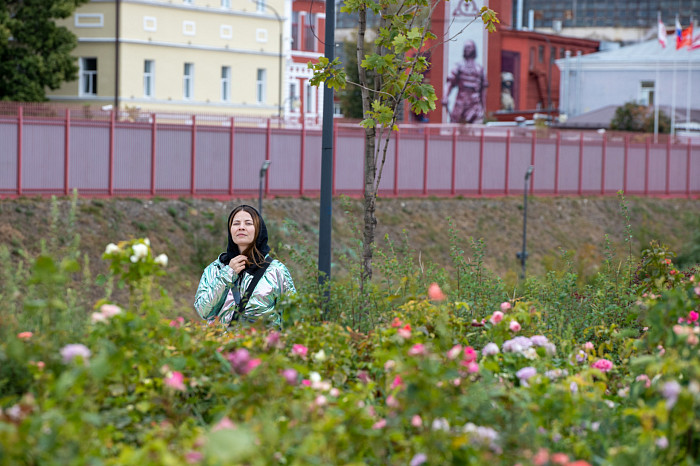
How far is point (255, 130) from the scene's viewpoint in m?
33.3

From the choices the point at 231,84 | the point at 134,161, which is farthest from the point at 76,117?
the point at 231,84

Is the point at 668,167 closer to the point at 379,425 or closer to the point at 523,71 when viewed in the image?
the point at 523,71

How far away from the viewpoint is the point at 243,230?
6855 millimetres

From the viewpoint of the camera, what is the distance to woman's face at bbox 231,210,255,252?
6848 mm

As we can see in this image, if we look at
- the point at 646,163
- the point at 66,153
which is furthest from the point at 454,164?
the point at 66,153

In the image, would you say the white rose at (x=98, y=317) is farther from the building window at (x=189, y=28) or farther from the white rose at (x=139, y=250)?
the building window at (x=189, y=28)

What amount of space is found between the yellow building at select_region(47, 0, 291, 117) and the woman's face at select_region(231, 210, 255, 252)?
38.3 m

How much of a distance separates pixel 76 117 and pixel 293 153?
7.75 meters

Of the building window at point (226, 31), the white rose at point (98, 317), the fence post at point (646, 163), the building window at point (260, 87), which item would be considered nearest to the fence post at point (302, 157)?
the building window at point (226, 31)

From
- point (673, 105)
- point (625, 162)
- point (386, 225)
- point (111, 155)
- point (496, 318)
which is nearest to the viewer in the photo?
point (496, 318)

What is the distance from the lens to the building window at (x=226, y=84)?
162 ft

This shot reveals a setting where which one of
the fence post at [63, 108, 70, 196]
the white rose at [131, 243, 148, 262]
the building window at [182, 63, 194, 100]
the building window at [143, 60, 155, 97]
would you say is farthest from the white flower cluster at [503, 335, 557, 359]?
the building window at [182, 63, 194, 100]

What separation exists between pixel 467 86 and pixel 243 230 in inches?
2140

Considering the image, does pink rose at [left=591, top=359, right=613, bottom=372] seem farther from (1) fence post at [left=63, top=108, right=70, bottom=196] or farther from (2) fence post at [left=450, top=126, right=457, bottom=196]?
(2) fence post at [left=450, top=126, right=457, bottom=196]
